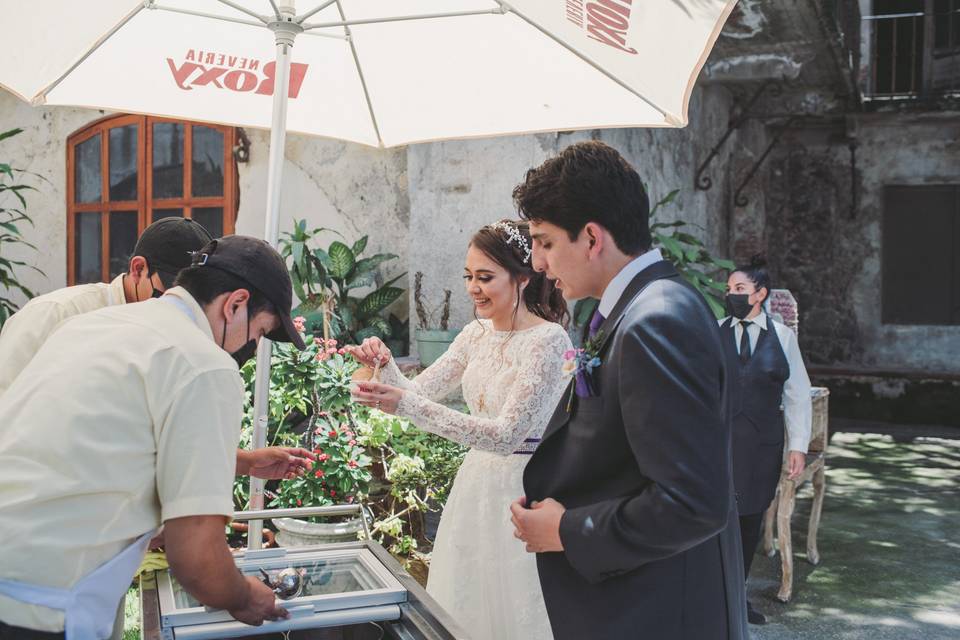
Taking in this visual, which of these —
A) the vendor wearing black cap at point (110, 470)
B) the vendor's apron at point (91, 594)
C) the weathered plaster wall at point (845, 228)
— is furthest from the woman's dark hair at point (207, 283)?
the weathered plaster wall at point (845, 228)

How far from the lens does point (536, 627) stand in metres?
2.82

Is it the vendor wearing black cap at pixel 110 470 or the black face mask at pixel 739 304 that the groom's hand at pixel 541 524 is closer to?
the vendor wearing black cap at pixel 110 470

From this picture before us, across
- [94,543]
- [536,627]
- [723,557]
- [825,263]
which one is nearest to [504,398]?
[536,627]

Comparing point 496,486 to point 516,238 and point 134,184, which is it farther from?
point 134,184

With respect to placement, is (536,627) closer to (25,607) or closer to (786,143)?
(25,607)

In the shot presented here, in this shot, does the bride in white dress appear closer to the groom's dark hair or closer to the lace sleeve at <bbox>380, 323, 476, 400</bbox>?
the lace sleeve at <bbox>380, 323, 476, 400</bbox>

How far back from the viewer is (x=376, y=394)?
291 cm

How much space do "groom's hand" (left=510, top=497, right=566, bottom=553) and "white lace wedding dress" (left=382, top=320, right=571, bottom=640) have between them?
1020 mm

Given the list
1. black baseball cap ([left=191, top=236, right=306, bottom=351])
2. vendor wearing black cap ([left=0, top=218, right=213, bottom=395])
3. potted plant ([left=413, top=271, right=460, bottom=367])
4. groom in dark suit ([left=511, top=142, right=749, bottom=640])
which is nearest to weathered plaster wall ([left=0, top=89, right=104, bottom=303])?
potted plant ([left=413, top=271, right=460, bottom=367])

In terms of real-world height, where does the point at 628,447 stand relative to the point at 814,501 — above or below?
above

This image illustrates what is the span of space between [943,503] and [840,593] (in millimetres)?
2831

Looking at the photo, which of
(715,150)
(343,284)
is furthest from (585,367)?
(715,150)

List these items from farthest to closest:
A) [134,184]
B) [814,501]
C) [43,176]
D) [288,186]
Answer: [43,176]
[134,184]
[288,186]
[814,501]

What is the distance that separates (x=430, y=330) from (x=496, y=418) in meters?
3.01
